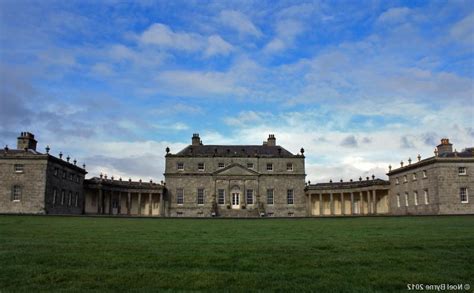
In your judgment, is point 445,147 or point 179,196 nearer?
point 445,147

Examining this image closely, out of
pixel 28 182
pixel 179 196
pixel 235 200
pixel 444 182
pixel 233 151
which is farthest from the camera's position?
pixel 233 151

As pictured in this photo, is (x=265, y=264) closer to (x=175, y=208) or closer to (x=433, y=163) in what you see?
(x=433, y=163)

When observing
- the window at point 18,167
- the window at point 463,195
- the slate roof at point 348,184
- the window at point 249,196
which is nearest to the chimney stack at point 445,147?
the window at point 463,195

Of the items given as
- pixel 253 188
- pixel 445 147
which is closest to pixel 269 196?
pixel 253 188

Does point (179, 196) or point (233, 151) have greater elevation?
point (233, 151)

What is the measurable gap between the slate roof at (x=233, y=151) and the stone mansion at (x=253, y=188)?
0.44 ft

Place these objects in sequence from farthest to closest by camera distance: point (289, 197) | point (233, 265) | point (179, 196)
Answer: point (289, 197)
point (179, 196)
point (233, 265)

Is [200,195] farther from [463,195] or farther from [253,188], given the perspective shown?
[463,195]

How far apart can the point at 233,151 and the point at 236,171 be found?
151 inches

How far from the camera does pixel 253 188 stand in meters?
54.9

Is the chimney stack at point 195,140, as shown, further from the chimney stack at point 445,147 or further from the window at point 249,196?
the chimney stack at point 445,147

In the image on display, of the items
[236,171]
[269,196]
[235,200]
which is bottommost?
[235,200]

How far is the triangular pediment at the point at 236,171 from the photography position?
180 ft

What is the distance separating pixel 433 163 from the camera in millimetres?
41188
